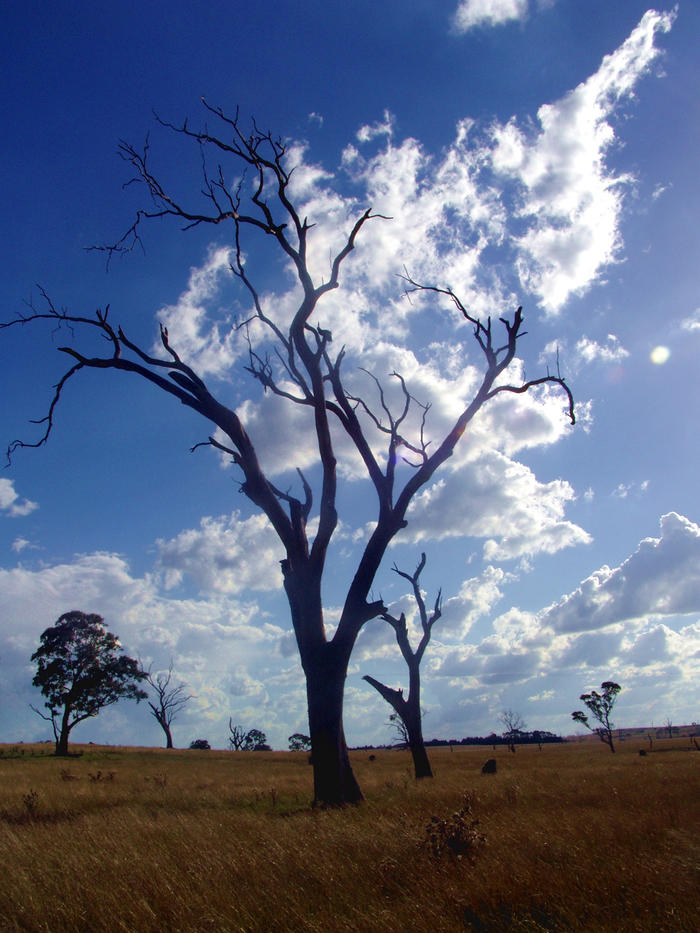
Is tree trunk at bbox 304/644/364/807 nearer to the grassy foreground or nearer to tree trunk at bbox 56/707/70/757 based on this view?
the grassy foreground

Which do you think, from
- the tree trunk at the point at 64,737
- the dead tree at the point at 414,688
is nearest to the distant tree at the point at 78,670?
the tree trunk at the point at 64,737

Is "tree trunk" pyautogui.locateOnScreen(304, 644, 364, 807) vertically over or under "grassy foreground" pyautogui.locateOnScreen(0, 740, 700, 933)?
over

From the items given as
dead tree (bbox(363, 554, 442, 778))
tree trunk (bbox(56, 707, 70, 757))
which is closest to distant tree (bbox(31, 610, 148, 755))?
tree trunk (bbox(56, 707, 70, 757))

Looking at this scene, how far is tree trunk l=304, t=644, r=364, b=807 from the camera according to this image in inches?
371

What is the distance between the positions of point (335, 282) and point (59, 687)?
41578 mm

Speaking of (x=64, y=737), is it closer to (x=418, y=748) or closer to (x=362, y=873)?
(x=418, y=748)

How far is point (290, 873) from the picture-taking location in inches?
210

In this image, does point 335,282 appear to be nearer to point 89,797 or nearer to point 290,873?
point 290,873

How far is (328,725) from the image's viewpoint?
9.55 m

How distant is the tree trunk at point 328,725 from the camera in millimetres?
9422

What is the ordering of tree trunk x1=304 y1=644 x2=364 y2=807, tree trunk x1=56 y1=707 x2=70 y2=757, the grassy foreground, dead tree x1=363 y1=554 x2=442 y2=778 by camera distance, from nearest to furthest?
the grassy foreground → tree trunk x1=304 y1=644 x2=364 y2=807 → dead tree x1=363 y1=554 x2=442 y2=778 → tree trunk x1=56 y1=707 x2=70 y2=757

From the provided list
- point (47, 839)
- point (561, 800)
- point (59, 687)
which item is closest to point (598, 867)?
point (561, 800)

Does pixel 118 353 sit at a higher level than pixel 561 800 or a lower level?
higher

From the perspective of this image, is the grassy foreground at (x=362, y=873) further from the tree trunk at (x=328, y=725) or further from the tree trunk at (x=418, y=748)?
the tree trunk at (x=418, y=748)
